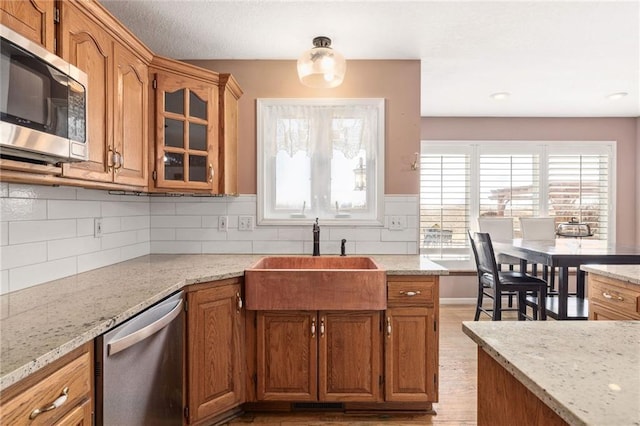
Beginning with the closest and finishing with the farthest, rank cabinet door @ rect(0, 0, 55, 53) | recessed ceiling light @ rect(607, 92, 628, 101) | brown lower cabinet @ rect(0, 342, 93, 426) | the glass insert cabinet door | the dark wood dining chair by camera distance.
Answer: brown lower cabinet @ rect(0, 342, 93, 426) → cabinet door @ rect(0, 0, 55, 53) → the glass insert cabinet door → the dark wood dining chair → recessed ceiling light @ rect(607, 92, 628, 101)

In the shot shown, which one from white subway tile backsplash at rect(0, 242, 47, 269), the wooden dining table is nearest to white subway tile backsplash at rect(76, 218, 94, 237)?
white subway tile backsplash at rect(0, 242, 47, 269)

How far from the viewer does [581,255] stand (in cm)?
294

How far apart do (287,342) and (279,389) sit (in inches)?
10.7

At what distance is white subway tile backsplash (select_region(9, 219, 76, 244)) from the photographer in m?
1.56

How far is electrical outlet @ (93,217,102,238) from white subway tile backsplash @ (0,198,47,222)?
0.38m

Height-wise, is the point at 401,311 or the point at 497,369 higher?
the point at 497,369

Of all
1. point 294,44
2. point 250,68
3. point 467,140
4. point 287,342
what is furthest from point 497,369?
point 467,140

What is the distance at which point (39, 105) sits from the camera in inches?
45.6

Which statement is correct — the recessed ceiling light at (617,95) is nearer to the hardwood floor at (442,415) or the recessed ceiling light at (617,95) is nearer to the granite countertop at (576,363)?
the hardwood floor at (442,415)

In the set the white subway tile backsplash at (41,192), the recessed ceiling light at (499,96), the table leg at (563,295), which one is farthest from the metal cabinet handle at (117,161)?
the recessed ceiling light at (499,96)

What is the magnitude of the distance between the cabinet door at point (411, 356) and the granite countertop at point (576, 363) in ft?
3.22

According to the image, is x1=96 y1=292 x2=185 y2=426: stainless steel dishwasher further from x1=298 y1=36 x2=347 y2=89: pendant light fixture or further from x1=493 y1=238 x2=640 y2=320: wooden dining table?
x1=493 y1=238 x2=640 y2=320: wooden dining table

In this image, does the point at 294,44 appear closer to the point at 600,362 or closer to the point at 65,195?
the point at 65,195

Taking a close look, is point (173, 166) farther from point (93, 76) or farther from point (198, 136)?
point (93, 76)
